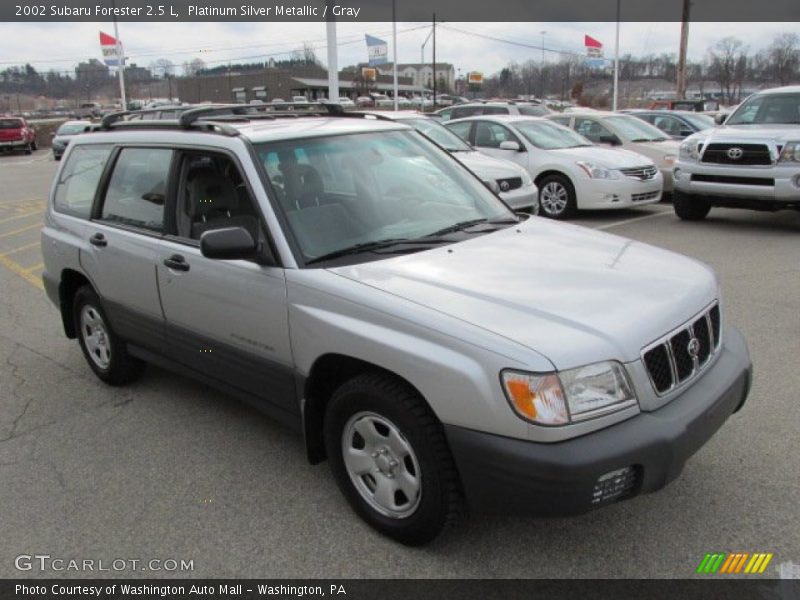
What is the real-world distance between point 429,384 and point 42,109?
105609 millimetres

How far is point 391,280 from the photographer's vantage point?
9.89 feet

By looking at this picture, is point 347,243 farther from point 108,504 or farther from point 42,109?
point 42,109

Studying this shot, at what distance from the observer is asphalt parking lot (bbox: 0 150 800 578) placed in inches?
116

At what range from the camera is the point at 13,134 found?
3444 cm

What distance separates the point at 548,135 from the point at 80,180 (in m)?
8.50

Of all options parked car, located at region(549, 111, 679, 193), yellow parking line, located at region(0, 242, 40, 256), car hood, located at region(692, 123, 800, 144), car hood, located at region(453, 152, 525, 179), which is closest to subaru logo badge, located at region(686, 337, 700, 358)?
car hood, located at region(453, 152, 525, 179)

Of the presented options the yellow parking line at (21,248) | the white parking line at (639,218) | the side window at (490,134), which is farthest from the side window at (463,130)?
the yellow parking line at (21,248)

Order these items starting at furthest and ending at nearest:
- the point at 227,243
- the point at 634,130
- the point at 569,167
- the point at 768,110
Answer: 1. the point at 634,130
2. the point at 569,167
3. the point at 768,110
4. the point at 227,243

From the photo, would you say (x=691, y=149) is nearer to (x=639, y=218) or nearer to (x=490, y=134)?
(x=639, y=218)

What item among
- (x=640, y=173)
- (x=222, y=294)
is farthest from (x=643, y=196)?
(x=222, y=294)

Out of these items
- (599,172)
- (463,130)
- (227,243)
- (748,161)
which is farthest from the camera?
(463,130)

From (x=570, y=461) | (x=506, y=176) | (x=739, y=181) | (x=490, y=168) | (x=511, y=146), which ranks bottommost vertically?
(x=570, y=461)

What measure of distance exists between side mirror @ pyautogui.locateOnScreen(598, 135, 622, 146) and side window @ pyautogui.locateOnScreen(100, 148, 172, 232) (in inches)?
412

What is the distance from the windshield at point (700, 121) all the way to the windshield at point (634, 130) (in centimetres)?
241
